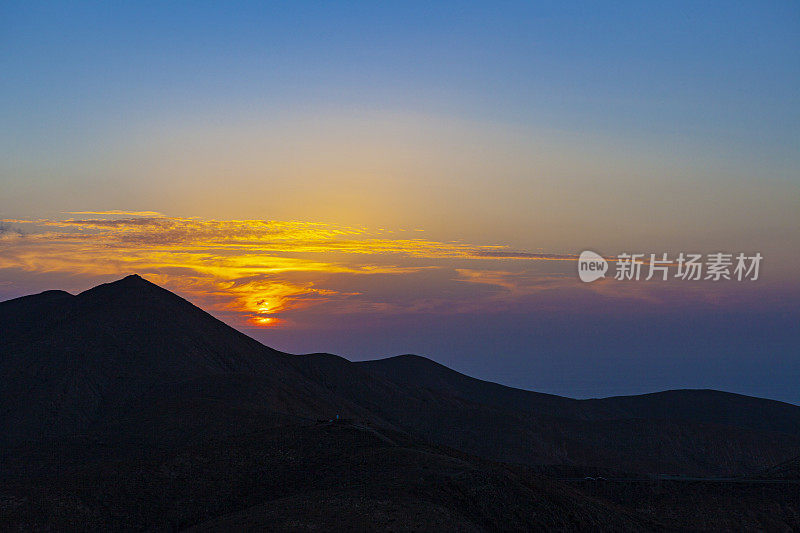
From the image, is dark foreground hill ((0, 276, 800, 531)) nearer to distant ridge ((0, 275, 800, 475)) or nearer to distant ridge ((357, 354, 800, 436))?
distant ridge ((0, 275, 800, 475))

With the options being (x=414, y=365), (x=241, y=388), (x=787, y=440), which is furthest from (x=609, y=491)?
(x=414, y=365)

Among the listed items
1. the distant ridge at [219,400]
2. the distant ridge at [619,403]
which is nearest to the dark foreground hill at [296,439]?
the distant ridge at [219,400]

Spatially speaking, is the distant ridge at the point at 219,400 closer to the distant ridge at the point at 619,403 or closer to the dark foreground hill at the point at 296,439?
the dark foreground hill at the point at 296,439

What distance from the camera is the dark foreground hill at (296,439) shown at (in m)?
43.6

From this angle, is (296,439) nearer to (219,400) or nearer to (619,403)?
(219,400)

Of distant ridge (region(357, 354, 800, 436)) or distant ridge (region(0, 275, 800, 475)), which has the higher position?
distant ridge (region(0, 275, 800, 475))

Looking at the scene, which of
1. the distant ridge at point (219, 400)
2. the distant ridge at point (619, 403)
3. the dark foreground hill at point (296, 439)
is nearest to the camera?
the dark foreground hill at point (296, 439)

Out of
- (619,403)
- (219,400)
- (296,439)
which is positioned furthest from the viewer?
(619,403)

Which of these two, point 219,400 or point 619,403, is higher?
point 219,400

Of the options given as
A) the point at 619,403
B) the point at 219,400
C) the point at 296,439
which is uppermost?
the point at 296,439

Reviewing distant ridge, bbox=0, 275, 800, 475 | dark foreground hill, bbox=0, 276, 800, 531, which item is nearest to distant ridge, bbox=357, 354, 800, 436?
dark foreground hill, bbox=0, 276, 800, 531

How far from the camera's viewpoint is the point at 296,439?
Result: 5659cm

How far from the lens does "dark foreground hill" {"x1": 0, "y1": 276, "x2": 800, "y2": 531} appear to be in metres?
43.6

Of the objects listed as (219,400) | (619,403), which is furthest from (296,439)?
(619,403)
